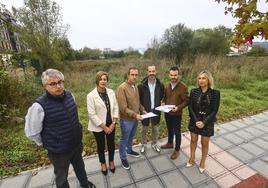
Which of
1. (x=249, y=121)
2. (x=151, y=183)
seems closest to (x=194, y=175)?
(x=151, y=183)

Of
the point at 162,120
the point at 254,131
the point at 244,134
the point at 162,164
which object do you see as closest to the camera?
the point at 162,164

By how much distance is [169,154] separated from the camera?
11.6ft

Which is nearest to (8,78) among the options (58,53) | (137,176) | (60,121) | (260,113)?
(60,121)

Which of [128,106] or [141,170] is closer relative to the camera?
[128,106]

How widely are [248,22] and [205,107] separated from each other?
4.24 feet

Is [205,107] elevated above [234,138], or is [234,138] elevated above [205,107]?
[205,107]

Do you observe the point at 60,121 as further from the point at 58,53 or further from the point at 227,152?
the point at 58,53

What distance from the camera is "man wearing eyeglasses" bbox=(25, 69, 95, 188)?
1908 mm

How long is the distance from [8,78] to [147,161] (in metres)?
5.23

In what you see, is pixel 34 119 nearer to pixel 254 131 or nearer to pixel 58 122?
pixel 58 122

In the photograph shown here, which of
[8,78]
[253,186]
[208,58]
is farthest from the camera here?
[208,58]

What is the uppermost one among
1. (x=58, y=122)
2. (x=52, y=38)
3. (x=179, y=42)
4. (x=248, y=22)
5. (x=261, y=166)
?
(x=52, y=38)

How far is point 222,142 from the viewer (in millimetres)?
3986

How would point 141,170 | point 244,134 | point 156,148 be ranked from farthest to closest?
point 244,134, point 156,148, point 141,170
